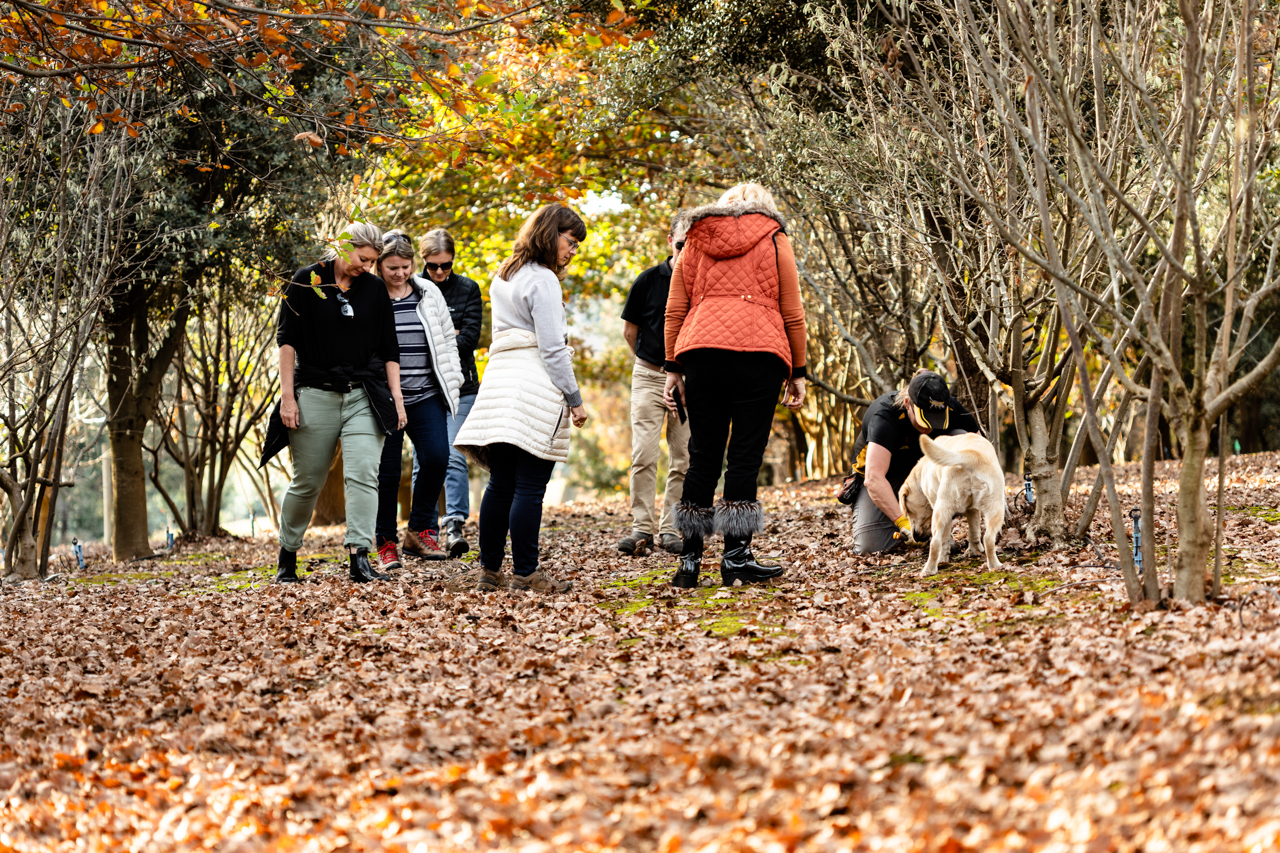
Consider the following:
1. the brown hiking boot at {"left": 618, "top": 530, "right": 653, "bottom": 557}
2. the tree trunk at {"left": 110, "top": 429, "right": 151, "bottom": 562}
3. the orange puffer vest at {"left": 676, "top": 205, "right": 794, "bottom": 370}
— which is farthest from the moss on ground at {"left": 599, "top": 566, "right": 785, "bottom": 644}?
the tree trunk at {"left": 110, "top": 429, "right": 151, "bottom": 562}

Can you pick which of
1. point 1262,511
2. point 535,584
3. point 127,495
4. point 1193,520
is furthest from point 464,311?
point 1262,511

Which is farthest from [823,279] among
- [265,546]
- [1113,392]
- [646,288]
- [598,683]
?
[1113,392]

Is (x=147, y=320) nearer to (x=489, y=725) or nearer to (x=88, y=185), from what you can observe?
(x=88, y=185)

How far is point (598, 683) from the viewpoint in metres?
3.87

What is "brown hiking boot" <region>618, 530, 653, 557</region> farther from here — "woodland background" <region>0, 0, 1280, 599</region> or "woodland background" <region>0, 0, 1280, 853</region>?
"woodland background" <region>0, 0, 1280, 599</region>

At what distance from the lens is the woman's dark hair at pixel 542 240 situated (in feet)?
18.2

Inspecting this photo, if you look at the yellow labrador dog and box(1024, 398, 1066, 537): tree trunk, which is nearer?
the yellow labrador dog

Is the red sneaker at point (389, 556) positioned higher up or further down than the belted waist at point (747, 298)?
further down

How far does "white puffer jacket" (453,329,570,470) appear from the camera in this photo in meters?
5.45

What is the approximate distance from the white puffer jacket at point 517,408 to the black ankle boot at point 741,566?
1.01 meters

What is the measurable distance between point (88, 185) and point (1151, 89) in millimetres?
7702

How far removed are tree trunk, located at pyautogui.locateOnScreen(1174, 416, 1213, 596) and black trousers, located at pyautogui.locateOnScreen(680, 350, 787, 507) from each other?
6.48 ft

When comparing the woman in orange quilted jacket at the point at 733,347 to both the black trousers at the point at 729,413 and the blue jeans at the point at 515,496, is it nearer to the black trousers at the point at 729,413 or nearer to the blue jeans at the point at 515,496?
the black trousers at the point at 729,413

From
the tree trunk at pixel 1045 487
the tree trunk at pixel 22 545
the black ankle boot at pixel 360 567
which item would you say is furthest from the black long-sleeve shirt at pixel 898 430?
the tree trunk at pixel 22 545
